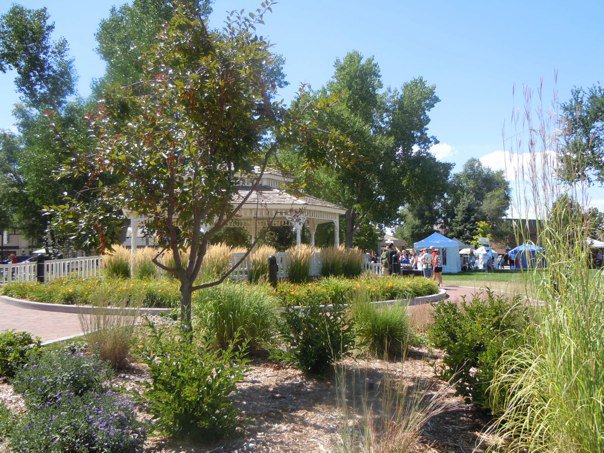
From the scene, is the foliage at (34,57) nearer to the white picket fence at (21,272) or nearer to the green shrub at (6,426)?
the white picket fence at (21,272)

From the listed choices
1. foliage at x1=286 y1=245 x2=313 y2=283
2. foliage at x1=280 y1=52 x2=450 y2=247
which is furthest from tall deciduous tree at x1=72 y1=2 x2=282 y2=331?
foliage at x1=280 y1=52 x2=450 y2=247

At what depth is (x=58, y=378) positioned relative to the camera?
4.14 meters

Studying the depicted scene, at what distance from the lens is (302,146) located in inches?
222

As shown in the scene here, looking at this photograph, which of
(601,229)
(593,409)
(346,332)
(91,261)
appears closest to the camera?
(593,409)

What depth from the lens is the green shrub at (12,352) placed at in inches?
212

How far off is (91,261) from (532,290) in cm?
1700

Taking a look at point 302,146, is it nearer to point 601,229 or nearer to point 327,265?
point 601,229

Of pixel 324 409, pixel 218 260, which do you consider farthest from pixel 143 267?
pixel 324 409

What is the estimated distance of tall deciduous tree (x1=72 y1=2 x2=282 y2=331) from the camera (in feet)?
16.7

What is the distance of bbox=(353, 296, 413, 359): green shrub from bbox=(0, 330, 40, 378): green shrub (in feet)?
12.1

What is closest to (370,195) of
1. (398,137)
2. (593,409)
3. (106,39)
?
(398,137)

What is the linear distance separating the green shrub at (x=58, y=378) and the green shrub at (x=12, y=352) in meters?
0.91

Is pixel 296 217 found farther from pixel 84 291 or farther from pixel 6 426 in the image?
pixel 84 291

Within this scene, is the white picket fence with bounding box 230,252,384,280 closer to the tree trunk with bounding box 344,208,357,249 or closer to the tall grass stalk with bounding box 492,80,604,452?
the tall grass stalk with bounding box 492,80,604,452
